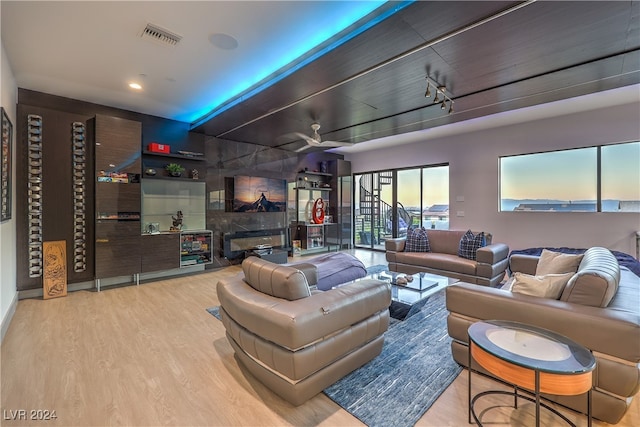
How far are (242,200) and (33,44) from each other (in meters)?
3.76

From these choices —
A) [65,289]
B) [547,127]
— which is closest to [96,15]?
[65,289]

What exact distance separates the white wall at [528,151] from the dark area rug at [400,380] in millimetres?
4023

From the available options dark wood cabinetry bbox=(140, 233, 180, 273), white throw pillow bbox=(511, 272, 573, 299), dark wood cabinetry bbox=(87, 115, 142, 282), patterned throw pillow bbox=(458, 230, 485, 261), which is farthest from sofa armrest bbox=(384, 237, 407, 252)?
dark wood cabinetry bbox=(87, 115, 142, 282)

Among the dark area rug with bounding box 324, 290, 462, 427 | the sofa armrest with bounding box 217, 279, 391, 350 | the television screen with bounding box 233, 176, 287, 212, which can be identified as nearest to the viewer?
the sofa armrest with bounding box 217, 279, 391, 350

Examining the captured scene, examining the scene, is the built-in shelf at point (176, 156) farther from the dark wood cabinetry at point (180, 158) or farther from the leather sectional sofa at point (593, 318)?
the leather sectional sofa at point (593, 318)

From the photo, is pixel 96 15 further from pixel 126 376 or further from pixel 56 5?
pixel 126 376

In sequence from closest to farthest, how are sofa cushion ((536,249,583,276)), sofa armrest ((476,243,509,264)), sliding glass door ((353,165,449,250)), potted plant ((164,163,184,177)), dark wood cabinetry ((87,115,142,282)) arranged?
sofa cushion ((536,249,583,276)) < sofa armrest ((476,243,509,264)) < dark wood cabinetry ((87,115,142,282)) < potted plant ((164,163,184,177)) < sliding glass door ((353,165,449,250))

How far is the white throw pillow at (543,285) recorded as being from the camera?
6.39 feet

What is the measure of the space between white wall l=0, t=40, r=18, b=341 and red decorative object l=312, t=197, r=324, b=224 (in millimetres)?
5669

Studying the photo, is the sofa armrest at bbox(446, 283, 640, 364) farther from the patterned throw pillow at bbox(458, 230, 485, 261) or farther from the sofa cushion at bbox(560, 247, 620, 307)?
the patterned throw pillow at bbox(458, 230, 485, 261)

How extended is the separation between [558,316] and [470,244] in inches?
117

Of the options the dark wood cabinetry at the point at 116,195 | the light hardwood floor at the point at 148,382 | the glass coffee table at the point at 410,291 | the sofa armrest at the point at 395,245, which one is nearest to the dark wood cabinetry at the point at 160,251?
the dark wood cabinetry at the point at 116,195

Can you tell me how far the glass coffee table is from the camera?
3.00 metres

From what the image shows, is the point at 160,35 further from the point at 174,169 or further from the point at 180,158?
the point at 180,158
